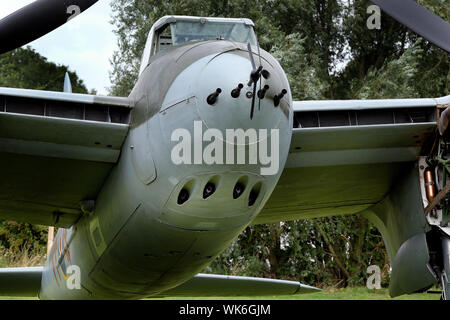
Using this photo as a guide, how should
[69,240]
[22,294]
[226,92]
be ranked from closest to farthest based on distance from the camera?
[226,92]
[69,240]
[22,294]

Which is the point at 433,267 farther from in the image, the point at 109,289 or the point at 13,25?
the point at 13,25

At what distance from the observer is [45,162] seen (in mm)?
6508

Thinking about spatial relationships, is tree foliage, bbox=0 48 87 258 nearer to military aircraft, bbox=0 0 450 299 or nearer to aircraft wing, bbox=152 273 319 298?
aircraft wing, bbox=152 273 319 298

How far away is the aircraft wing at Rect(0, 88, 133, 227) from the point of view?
235 inches

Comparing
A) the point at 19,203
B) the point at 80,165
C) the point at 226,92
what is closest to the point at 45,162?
the point at 80,165

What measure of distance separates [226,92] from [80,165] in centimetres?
253

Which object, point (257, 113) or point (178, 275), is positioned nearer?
point (257, 113)

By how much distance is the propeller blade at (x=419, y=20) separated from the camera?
6977 millimetres

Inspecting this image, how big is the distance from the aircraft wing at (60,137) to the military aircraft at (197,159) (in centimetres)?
2

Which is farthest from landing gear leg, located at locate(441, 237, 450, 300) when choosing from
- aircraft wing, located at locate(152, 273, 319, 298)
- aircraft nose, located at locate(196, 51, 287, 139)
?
aircraft nose, located at locate(196, 51, 287, 139)

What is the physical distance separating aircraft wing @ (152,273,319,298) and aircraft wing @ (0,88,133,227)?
3.69 m

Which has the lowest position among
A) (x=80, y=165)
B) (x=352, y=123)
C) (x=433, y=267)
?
(x=433, y=267)

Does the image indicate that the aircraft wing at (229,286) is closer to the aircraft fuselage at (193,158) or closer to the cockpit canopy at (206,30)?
the aircraft fuselage at (193,158)

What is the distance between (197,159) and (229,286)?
5682 millimetres
